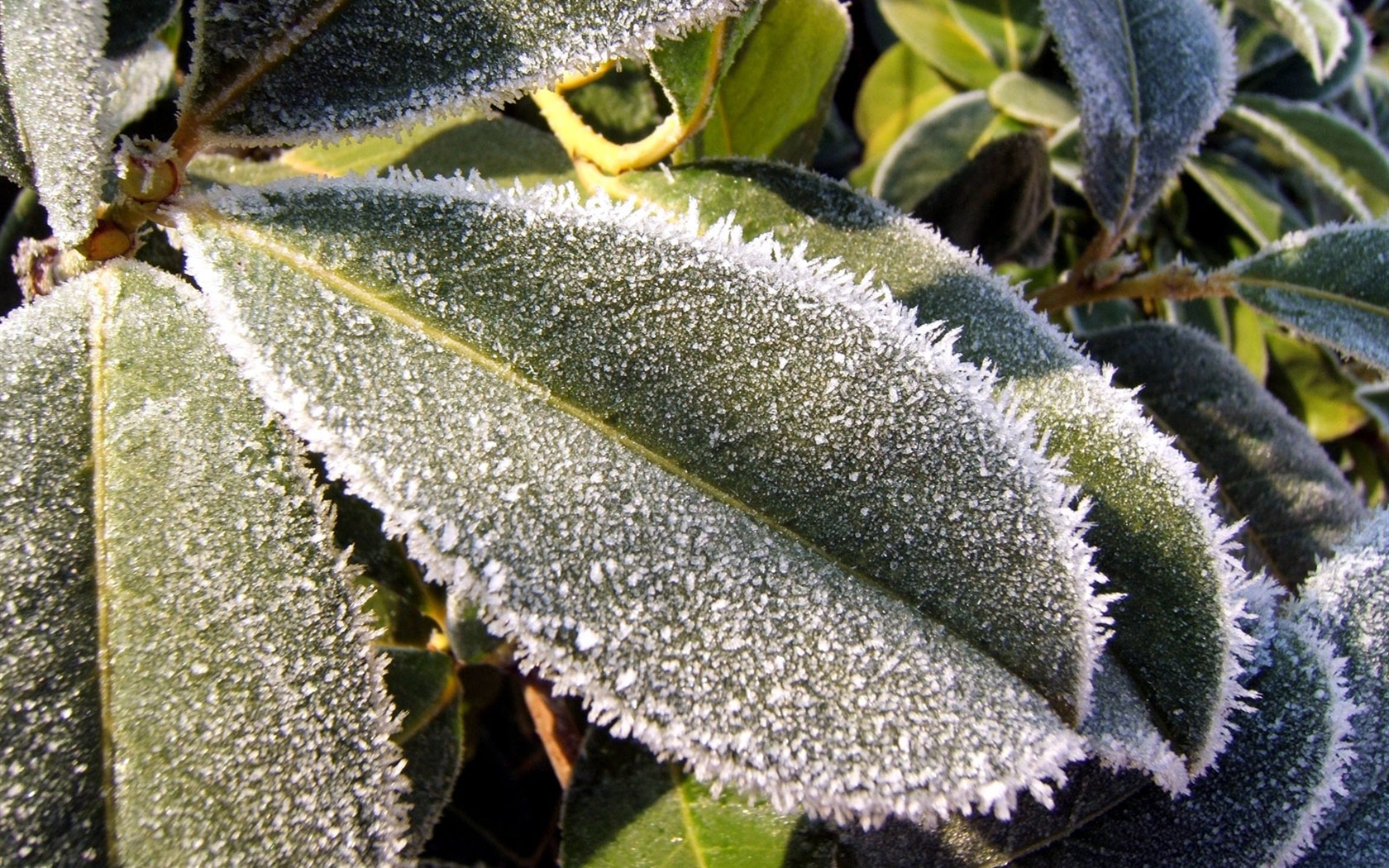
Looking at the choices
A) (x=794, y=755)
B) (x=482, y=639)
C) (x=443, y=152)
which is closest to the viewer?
(x=794, y=755)

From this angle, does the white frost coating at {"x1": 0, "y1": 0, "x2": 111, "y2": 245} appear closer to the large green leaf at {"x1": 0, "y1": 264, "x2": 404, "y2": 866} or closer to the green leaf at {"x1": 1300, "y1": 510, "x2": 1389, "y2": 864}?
the large green leaf at {"x1": 0, "y1": 264, "x2": 404, "y2": 866}

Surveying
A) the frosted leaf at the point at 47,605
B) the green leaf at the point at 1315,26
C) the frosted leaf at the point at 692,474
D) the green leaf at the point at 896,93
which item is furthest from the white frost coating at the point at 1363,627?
the green leaf at the point at 896,93

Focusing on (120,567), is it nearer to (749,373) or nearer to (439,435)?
(439,435)

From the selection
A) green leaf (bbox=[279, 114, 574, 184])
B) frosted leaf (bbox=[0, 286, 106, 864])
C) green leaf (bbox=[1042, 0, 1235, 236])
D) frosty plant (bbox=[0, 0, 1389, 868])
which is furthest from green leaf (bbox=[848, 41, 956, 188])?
frosted leaf (bbox=[0, 286, 106, 864])

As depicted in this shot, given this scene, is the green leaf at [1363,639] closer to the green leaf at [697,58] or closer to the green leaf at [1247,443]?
the green leaf at [1247,443]

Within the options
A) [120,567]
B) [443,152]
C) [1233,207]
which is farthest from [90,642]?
[1233,207]

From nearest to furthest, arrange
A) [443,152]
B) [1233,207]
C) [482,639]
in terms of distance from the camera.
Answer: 1. [482,639]
2. [443,152]
3. [1233,207]

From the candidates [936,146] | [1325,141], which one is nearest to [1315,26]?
[1325,141]
